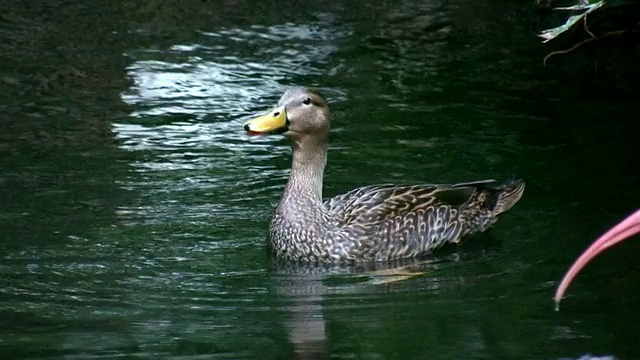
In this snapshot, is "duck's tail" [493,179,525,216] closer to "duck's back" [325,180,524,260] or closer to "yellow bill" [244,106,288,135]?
"duck's back" [325,180,524,260]

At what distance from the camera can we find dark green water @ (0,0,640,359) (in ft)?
27.2

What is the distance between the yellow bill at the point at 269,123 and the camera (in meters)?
10.1

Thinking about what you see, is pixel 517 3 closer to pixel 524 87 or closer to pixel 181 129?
pixel 524 87

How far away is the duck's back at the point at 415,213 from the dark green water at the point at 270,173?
18 cm

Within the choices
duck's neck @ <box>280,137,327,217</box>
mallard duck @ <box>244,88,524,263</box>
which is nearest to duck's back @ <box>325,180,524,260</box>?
mallard duck @ <box>244,88,524,263</box>

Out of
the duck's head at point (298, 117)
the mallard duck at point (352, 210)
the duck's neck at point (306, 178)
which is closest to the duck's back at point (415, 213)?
the mallard duck at point (352, 210)

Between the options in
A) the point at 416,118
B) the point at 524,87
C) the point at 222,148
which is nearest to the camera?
the point at 222,148

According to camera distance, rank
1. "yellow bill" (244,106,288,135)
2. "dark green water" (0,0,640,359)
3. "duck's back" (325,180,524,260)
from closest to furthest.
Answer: "dark green water" (0,0,640,359), "yellow bill" (244,106,288,135), "duck's back" (325,180,524,260)

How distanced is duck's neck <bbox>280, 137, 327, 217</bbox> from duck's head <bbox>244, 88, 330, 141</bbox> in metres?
0.07

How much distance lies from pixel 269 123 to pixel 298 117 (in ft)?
1.23

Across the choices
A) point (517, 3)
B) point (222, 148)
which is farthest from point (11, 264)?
point (517, 3)

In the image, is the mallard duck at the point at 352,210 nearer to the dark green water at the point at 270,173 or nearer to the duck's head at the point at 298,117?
the duck's head at the point at 298,117

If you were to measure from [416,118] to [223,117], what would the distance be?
5.91 feet

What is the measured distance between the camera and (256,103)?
46.4 ft
